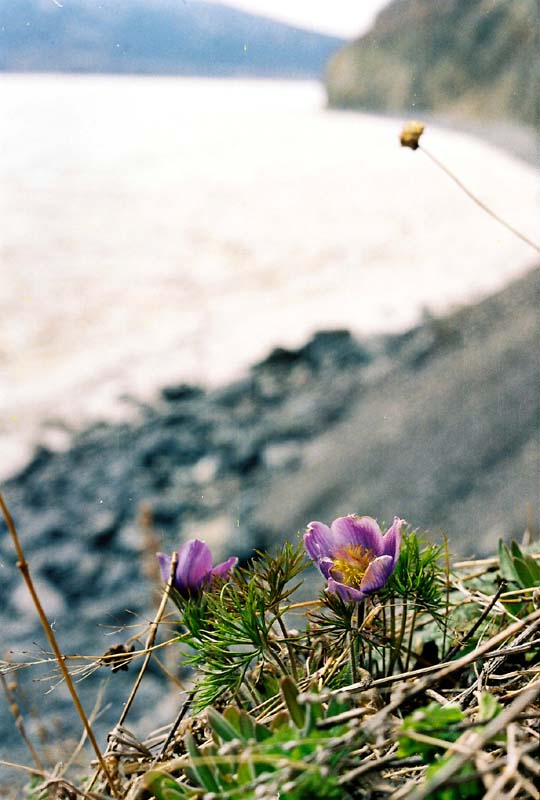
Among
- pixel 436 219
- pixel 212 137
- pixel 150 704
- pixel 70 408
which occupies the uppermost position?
pixel 212 137

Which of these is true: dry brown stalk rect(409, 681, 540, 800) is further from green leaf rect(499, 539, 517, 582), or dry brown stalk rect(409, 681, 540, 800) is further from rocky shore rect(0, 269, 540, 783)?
rocky shore rect(0, 269, 540, 783)

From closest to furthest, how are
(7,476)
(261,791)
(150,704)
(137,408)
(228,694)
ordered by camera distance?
(261,791) < (228,694) < (150,704) < (7,476) < (137,408)

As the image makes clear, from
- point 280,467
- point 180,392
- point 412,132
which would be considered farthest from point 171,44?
point 412,132

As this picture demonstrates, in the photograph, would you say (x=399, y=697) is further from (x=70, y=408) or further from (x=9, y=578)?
(x=70, y=408)

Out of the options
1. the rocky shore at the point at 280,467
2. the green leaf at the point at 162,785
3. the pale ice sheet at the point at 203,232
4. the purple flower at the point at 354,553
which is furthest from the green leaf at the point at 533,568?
the pale ice sheet at the point at 203,232

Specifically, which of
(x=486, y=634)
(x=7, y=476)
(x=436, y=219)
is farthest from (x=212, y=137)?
(x=486, y=634)

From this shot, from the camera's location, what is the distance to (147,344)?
155 inches

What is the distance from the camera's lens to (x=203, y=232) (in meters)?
5.04

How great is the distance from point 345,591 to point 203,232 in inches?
191

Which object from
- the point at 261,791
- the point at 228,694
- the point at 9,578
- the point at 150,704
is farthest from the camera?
the point at 9,578

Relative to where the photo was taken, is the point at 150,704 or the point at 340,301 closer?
the point at 150,704

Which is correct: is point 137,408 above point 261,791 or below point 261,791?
below

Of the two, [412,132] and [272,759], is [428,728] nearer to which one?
[272,759]

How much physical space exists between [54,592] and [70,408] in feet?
4.46
